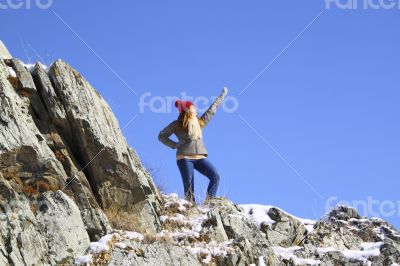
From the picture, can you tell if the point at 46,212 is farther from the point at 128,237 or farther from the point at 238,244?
the point at 238,244

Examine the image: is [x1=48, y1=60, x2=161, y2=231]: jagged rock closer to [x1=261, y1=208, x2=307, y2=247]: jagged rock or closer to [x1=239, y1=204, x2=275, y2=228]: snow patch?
[x1=239, y1=204, x2=275, y2=228]: snow patch

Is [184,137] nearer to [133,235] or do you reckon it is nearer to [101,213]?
[101,213]

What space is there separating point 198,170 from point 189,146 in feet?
1.88

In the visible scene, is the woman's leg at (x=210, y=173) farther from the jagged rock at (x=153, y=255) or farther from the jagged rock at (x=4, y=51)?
the jagged rock at (x=4, y=51)

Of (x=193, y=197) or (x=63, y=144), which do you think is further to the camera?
(x=193, y=197)

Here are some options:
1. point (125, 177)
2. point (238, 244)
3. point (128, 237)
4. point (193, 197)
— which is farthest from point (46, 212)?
point (193, 197)

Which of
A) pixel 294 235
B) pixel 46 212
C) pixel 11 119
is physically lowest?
pixel 46 212

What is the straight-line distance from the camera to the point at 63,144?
1249 cm

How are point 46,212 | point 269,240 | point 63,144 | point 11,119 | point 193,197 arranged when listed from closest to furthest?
point 46,212, point 11,119, point 63,144, point 269,240, point 193,197

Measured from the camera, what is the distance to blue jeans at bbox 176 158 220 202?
1473cm

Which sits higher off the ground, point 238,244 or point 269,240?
point 269,240

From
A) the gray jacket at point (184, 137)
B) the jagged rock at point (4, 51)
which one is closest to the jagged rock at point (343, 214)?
the gray jacket at point (184, 137)

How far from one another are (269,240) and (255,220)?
638mm

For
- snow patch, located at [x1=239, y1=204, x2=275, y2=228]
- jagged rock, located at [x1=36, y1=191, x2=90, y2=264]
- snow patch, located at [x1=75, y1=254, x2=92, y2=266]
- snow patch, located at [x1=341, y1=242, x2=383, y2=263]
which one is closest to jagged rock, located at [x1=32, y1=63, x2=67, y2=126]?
jagged rock, located at [x1=36, y1=191, x2=90, y2=264]
